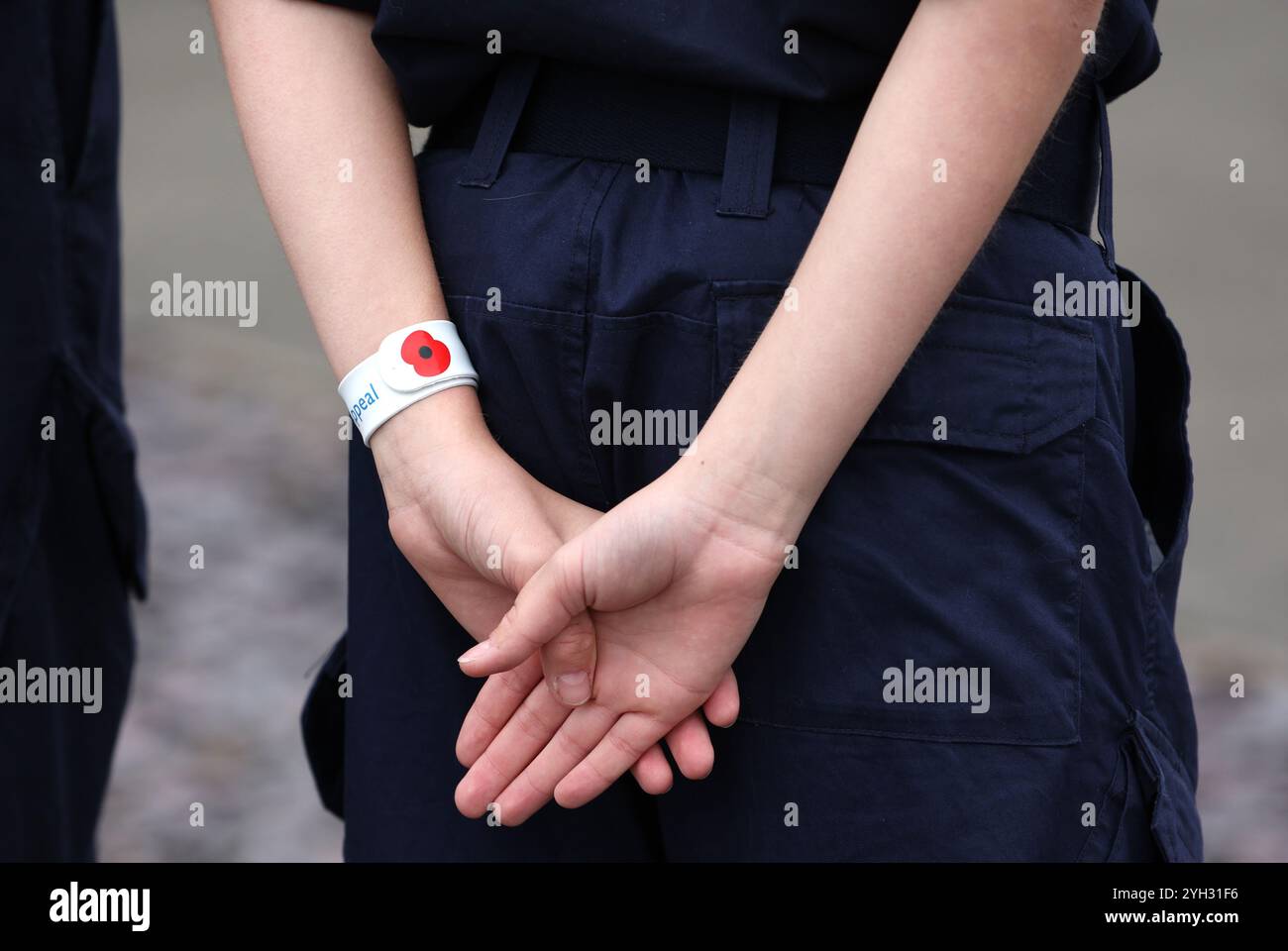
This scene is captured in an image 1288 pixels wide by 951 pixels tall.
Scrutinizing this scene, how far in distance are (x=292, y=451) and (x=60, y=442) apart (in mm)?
2496

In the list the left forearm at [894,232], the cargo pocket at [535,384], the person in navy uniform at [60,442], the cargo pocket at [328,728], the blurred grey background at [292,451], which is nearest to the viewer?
the left forearm at [894,232]

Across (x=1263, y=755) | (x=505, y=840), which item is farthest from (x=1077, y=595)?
(x=1263, y=755)

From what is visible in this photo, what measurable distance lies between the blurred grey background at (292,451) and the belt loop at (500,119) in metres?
1.83

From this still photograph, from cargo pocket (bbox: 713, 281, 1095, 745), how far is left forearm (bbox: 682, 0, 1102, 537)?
51 mm

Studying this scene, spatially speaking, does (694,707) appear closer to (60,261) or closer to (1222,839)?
(60,261)

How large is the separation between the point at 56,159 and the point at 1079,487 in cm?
120

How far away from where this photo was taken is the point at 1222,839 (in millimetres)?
2555

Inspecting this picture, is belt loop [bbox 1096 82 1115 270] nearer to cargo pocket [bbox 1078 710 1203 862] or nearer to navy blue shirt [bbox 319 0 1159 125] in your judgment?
navy blue shirt [bbox 319 0 1159 125]

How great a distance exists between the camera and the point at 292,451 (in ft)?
13.4

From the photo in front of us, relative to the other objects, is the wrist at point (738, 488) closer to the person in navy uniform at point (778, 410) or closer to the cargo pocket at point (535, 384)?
the person in navy uniform at point (778, 410)

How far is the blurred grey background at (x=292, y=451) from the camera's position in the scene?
276cm

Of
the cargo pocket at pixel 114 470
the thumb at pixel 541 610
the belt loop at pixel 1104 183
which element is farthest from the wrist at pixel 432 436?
the cargo pocket at pixel 114 470

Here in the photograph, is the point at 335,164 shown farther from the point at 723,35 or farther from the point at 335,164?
the point at 723,35

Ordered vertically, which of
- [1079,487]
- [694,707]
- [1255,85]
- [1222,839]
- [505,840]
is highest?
[1255,85]
